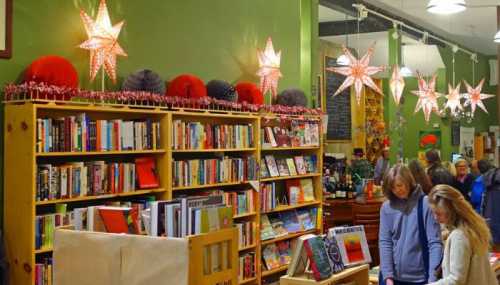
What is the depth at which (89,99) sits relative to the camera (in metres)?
5.04

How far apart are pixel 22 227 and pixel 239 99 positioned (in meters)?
2.92

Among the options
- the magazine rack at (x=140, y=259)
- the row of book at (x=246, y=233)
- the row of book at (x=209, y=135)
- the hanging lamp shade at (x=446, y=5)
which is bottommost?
the row of book at (x=246, y=233)

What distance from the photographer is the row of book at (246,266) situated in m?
6.36

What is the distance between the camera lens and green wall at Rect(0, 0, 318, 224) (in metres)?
4.89

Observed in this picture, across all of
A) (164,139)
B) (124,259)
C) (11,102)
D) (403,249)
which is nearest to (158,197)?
(164,139)

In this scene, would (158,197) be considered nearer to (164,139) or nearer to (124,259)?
(164,139)

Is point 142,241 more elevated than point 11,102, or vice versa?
point 11,102

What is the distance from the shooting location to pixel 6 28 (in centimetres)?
466

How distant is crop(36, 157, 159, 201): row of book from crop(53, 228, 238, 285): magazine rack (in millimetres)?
1723

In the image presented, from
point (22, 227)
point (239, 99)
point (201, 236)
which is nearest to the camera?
point (201, 236)

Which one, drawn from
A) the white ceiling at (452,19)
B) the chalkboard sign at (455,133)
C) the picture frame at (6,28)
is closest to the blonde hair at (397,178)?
the picture frame at (6,28)

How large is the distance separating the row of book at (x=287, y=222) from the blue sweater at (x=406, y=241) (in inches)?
102

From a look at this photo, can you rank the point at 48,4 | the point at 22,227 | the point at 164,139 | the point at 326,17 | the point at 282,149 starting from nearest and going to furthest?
the point at 22,227
the point at 48,4
the point at 164,139
the point at 282,149
the point at 326,17

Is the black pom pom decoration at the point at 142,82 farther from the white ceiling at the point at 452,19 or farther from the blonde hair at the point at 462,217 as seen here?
the white ceiling at the point at 452,19
